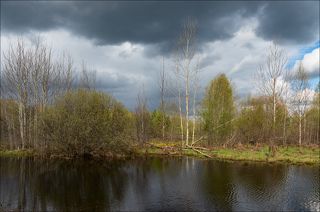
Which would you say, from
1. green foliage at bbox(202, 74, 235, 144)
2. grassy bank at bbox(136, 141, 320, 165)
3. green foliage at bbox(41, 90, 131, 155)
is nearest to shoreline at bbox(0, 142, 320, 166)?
grassy bank at bbox(136, 141, 320, 165)

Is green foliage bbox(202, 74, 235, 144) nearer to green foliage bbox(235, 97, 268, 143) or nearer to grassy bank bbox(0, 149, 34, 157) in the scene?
green foliage bbox(235, 97, 268, 143)

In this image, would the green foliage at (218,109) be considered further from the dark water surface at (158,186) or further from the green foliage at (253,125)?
the dark water surface at (158,186)

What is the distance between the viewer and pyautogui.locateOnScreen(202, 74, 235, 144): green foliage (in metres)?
36.7

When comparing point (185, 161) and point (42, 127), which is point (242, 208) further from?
point (42, 127)

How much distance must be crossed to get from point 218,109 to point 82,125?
19.3 metres

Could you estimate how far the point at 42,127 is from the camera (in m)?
28.9

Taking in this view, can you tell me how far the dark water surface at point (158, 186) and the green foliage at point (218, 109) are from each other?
38.9ft

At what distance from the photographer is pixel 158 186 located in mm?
17109

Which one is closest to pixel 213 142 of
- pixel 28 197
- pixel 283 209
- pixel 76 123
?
pixel 76 123

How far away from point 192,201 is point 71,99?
736 inches

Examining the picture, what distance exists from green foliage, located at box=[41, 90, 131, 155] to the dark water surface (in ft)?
10.3

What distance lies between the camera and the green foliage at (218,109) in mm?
36656

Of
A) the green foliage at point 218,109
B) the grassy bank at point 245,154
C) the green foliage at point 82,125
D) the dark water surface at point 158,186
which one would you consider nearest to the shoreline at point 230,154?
the grassy bank at point 245,154

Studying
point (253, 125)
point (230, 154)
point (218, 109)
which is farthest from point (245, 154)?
point (253, 125)
